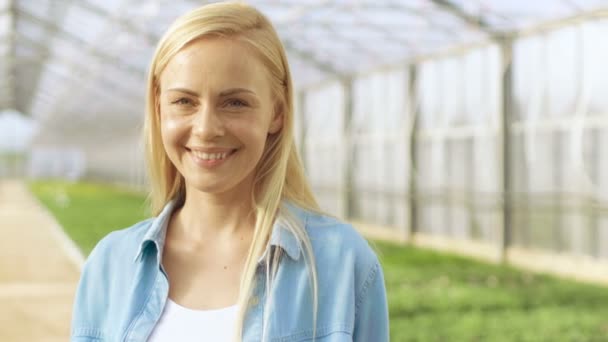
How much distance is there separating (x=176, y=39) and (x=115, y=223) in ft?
51.0

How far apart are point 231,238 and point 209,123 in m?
0.26

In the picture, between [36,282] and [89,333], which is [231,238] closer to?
[89,333]

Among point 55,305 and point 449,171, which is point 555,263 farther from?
point 55,305

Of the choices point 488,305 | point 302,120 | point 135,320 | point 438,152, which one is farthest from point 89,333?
point 302,120

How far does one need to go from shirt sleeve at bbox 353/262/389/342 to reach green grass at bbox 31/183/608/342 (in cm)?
477

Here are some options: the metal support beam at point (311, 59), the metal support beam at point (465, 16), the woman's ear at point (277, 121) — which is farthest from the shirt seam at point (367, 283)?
the metal support beam at point (311, 59)

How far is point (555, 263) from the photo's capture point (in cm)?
1092

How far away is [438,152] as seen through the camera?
1407cm

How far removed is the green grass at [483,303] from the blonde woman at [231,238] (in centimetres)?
479

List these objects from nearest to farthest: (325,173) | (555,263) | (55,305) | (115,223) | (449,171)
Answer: (55,305)
(555,263)
(449,171)
(115,223)
(325,173)

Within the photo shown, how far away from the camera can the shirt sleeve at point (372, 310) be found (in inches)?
63.3

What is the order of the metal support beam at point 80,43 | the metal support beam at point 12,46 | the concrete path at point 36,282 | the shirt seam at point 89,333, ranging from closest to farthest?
the shirt seam at point 89,333 → the concrete path at point 36,282 → the metal support beam at point 12,46 → the metal support beam at point 80,43

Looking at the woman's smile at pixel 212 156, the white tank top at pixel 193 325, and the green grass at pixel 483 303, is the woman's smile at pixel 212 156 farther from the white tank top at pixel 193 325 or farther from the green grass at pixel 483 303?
the green grass at pixel 483 303

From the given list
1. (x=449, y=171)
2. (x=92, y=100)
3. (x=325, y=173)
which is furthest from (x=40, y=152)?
(x=449, y=171)
